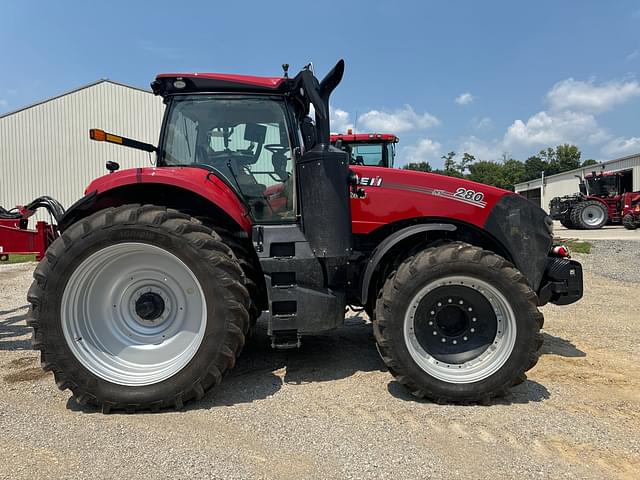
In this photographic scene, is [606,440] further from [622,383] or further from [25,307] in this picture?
[25,307]

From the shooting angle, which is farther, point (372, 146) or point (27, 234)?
point (372, 146)

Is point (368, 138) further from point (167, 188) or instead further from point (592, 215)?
point (592, 215)

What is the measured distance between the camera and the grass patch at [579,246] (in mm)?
11207

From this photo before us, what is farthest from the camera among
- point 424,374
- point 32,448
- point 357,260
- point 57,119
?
point 57,119

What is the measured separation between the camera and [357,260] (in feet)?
11.6

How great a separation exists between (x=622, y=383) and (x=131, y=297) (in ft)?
12.3

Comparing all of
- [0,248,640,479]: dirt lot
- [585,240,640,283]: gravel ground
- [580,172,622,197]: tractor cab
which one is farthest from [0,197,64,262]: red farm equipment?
[580,172,622,197]: tractor cab

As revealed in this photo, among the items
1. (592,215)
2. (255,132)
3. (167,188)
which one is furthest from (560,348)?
(592,215)

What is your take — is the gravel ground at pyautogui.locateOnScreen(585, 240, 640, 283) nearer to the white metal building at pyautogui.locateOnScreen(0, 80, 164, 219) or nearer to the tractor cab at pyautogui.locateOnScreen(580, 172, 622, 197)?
the tractor cab at pyautogui.locateOnScreen(580, 172, 622, 197)

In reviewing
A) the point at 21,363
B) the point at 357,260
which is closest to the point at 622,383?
the point at 357,260

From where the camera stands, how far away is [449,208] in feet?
11.2

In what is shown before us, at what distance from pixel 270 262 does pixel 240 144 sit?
0.98m

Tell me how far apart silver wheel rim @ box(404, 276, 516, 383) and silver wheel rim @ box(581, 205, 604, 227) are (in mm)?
19885

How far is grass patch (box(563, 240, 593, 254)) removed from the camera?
11207 mm
